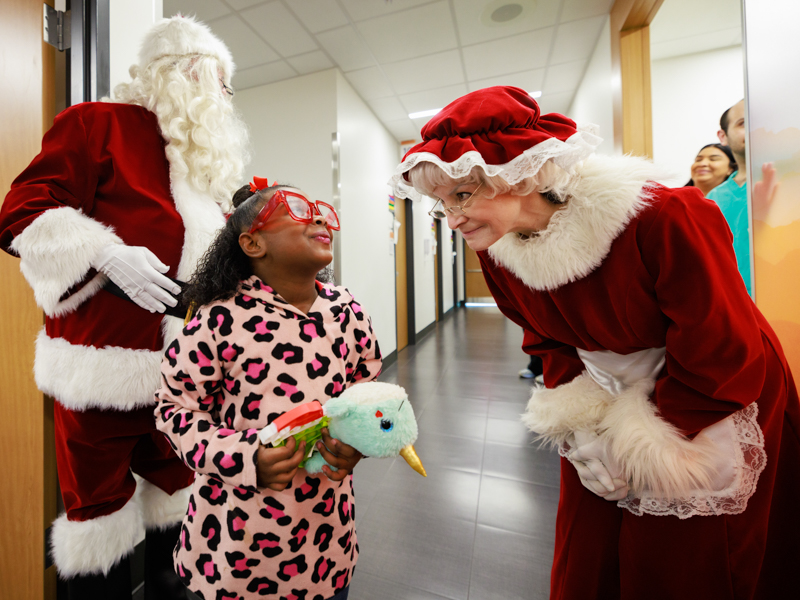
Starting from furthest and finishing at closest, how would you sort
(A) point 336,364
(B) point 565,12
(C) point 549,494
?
(B) point 565,12 < (C) point 549,494 < (A) point 336,364

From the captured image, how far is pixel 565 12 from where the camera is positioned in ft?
8.59

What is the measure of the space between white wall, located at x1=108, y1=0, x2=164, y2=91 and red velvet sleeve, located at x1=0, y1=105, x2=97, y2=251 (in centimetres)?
47

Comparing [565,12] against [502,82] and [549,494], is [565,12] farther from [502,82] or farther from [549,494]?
[549,494]

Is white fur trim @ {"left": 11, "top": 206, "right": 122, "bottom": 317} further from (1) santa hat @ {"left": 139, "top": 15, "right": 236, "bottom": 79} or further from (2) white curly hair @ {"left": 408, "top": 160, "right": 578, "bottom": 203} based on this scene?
Answer: (2) white curly hair @ {"left": 408, "top": 160, "right": 578, "bottom": 203}

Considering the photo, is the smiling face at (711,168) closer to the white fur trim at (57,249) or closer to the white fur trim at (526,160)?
the white fur trim at (526,160)

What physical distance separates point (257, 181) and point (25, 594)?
60.7 inches

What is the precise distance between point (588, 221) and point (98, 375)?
47.0 inches

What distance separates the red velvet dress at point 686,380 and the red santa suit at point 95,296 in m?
0.95

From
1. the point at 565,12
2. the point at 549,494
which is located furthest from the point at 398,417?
the point at 565,12

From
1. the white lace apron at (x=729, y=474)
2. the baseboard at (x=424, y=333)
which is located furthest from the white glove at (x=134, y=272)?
the baseboard at (x=424, y=333)

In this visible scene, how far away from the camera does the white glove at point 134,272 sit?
843 millimetres

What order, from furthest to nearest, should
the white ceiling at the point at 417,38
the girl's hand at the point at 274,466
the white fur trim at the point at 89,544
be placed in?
the white ceiling at the point at 417,38 → the white fur trim at the point at 89,544 → the girl's hand at the point at 274,466

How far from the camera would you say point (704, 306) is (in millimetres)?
582

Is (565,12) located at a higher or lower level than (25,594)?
higher
